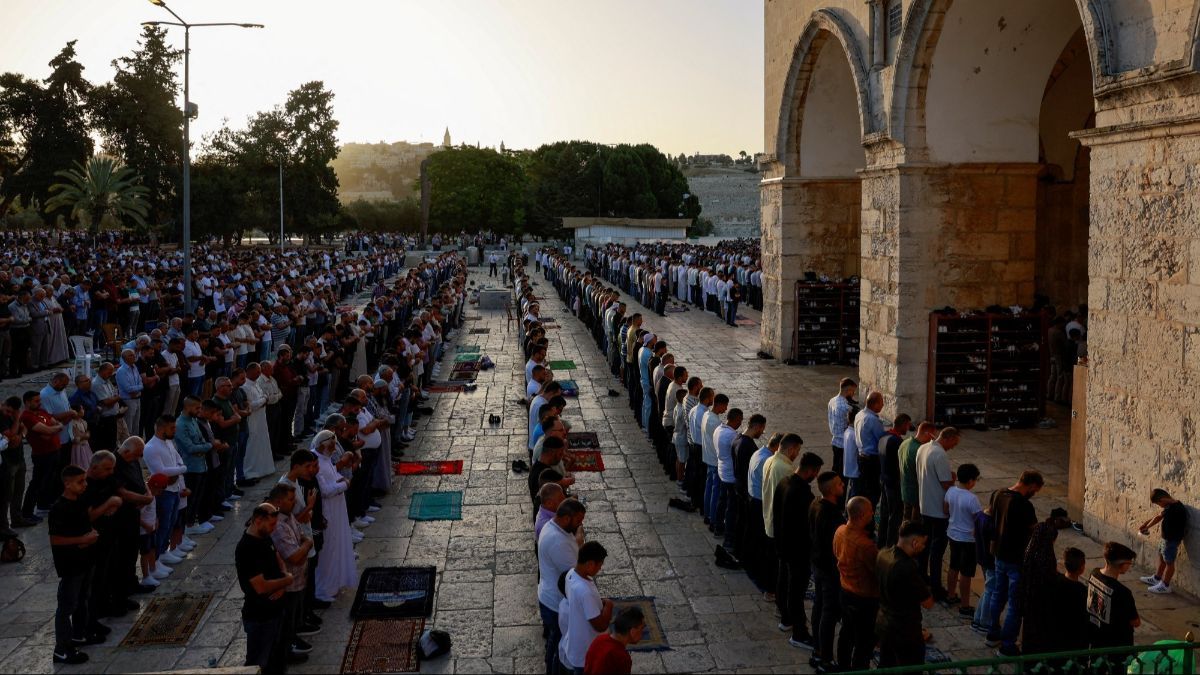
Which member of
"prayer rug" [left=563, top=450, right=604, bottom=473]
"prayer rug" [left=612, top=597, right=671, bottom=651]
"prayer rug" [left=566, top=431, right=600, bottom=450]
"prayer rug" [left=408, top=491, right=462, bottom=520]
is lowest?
"prayer rug" [left=612, top=597, right=671, bottom=651]

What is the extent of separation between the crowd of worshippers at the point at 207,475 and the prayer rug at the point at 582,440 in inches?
93.6

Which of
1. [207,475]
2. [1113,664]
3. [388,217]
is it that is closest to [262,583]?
[207,475]

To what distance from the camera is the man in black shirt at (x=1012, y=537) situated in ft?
21.9

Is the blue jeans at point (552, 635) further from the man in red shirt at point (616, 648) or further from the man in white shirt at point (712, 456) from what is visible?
the man in white shirt at point (712, 456)

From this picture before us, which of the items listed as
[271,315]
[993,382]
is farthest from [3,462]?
[993,382]

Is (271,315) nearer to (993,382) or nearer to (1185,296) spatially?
(993,382)

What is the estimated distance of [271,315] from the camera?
1853 centimetres

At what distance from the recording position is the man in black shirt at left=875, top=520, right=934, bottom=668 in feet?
18.3

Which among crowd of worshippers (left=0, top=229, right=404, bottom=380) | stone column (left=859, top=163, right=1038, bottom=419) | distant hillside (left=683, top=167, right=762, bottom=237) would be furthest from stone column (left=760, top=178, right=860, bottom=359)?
distant hillside (left=683, top=167, right=762, bottom=237)

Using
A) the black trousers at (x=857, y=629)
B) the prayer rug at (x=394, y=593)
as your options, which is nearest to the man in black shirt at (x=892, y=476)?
the black trousers at (x=857, y=629)

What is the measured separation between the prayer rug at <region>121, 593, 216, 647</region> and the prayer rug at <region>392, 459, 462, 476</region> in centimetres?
412

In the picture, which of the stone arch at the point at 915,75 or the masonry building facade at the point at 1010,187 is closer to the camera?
the masonry building facade at the point at 1010,187

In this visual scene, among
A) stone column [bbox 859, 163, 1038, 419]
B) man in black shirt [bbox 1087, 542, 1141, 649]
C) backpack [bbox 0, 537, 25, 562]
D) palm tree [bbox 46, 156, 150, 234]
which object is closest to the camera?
man in black shirt [bbox 1087, 542, 1141, 649]

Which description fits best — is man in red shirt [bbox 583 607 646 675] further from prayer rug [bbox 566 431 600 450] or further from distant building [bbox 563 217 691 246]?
distant building [bbox 563 217 691 246]
